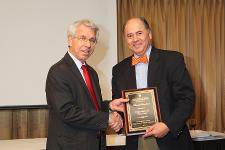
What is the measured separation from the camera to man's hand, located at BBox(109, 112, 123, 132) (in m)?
2.33

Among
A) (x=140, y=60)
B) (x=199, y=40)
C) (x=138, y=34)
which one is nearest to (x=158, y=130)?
(x=140, y=60)

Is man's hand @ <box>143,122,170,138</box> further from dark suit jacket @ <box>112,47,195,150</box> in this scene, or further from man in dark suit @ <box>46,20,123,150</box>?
man in dark suit @ <box>46,20,123,150</box>

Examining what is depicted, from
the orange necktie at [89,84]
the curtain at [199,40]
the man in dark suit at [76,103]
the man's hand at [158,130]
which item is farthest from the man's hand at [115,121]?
the curtain at [199,40]

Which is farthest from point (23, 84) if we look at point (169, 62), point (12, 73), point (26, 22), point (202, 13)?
point (202, 13)

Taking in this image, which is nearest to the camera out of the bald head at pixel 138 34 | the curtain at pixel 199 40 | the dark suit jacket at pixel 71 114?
the dark suit jacket at pixel 71 114

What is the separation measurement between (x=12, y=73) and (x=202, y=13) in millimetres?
2516

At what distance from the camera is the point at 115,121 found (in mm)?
2381

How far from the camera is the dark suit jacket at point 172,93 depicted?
2.29m

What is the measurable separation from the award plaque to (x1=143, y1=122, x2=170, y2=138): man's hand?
0.06 m

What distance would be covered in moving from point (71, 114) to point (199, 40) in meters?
2.72

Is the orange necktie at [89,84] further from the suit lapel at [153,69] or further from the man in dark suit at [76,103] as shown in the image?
the suit lapel at [153,69]

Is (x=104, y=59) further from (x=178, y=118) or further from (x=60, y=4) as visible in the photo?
(x=178, y=118)

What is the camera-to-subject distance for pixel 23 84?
3824mm

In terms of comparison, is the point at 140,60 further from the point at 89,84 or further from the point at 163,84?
the point at 89,84
